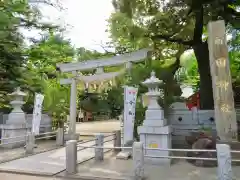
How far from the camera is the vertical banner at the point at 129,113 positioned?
8.12 meters

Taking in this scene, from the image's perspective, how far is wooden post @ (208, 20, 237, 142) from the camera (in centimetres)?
660

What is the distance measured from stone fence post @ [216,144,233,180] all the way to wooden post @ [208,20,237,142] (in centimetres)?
194

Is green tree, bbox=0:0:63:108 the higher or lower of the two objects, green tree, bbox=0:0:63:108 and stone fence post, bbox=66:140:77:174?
the higher

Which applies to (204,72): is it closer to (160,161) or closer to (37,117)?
(160,161)

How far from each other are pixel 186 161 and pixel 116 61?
5319 mm

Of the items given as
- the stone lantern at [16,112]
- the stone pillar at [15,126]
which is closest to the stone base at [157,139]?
the stone pillar at [15,126]

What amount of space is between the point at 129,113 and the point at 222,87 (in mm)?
3211

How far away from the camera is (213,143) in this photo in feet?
22.4

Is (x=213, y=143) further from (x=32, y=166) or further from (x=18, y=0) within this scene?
(x=18, y=0)

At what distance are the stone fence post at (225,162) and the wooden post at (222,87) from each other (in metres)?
1.94

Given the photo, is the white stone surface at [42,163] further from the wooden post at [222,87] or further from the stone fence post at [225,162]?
the wooden post at [222,87]

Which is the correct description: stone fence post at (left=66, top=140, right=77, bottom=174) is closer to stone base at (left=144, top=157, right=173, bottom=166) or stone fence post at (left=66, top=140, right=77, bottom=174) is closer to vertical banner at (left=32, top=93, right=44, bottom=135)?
stone base at (left=144, top=157, right=173, bottom=166)

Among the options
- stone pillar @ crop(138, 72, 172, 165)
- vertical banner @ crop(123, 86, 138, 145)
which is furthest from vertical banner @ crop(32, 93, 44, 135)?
stone pillar @ crop(138, 72, 172, 165)

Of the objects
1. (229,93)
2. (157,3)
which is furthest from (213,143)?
(157,3)
